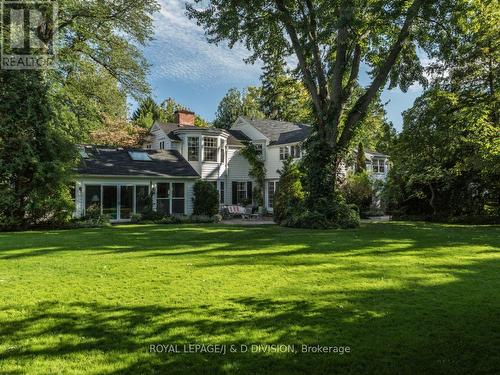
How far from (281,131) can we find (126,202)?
16.1m

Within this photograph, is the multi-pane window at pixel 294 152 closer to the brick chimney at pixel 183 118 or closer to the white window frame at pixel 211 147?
the white window frame at pixel 211 147

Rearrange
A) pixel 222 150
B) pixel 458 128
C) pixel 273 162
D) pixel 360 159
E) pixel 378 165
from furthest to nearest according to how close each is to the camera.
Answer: pixel 378 165
pixel 273 162
pixel 360 159
pixel 222 150
pixel 458 128

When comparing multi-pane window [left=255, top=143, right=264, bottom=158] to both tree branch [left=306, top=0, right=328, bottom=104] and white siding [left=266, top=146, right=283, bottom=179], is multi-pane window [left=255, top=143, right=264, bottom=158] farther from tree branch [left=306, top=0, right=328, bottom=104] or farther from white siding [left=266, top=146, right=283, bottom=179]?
tree branch [left=306, top=0, right=328, bottom=104]

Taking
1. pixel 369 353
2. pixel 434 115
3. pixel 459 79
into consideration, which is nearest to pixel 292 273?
pixel 369 353

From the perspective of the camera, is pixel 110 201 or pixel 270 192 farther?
pixel 270 192

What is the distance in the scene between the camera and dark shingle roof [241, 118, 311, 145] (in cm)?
3187

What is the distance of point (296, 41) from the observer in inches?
752

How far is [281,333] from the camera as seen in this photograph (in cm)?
450

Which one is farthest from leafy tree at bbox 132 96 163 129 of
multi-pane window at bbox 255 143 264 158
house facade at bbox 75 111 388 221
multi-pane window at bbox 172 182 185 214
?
multi-pane window at bbox 172 182 185 214

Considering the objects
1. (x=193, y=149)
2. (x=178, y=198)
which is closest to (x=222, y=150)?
(x=193, y=149)

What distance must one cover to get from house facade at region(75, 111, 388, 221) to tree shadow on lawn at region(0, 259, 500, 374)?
18988 millimetres

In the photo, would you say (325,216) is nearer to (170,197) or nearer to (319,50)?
(319,50)

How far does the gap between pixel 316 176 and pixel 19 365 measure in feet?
52.9

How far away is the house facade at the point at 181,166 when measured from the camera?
2434 centimetres
